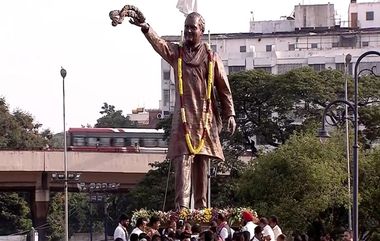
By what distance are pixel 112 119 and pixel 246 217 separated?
5091 inches

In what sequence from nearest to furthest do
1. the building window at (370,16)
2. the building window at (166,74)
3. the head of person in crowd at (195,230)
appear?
1. the head of person in crowd at (195,230)
2. the building window at (370,16)
3. the building window at (166,74)

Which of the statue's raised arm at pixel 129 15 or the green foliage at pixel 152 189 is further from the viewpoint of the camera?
the green foliage at pixel 152 189

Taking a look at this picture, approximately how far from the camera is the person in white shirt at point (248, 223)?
26473mm

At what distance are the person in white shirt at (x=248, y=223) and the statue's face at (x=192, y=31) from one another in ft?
→ 12.0

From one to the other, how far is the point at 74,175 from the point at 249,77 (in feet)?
45.5

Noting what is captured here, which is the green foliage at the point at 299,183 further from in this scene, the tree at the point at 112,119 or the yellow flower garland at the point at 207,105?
the tree at the point at 112,119

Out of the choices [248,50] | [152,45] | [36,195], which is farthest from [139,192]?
[248,50]

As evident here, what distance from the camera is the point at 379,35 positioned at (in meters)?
115

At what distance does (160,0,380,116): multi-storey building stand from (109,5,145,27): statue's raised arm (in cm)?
8125

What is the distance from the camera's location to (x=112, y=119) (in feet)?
513

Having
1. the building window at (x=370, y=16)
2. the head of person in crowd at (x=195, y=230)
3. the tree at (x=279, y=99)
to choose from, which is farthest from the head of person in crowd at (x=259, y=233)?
the building window at (x=370, y=16)

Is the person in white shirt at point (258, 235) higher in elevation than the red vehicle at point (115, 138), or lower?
lower

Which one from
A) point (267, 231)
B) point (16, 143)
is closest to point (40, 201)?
point (16, 143)

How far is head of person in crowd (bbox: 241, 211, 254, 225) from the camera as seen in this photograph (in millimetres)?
27452
